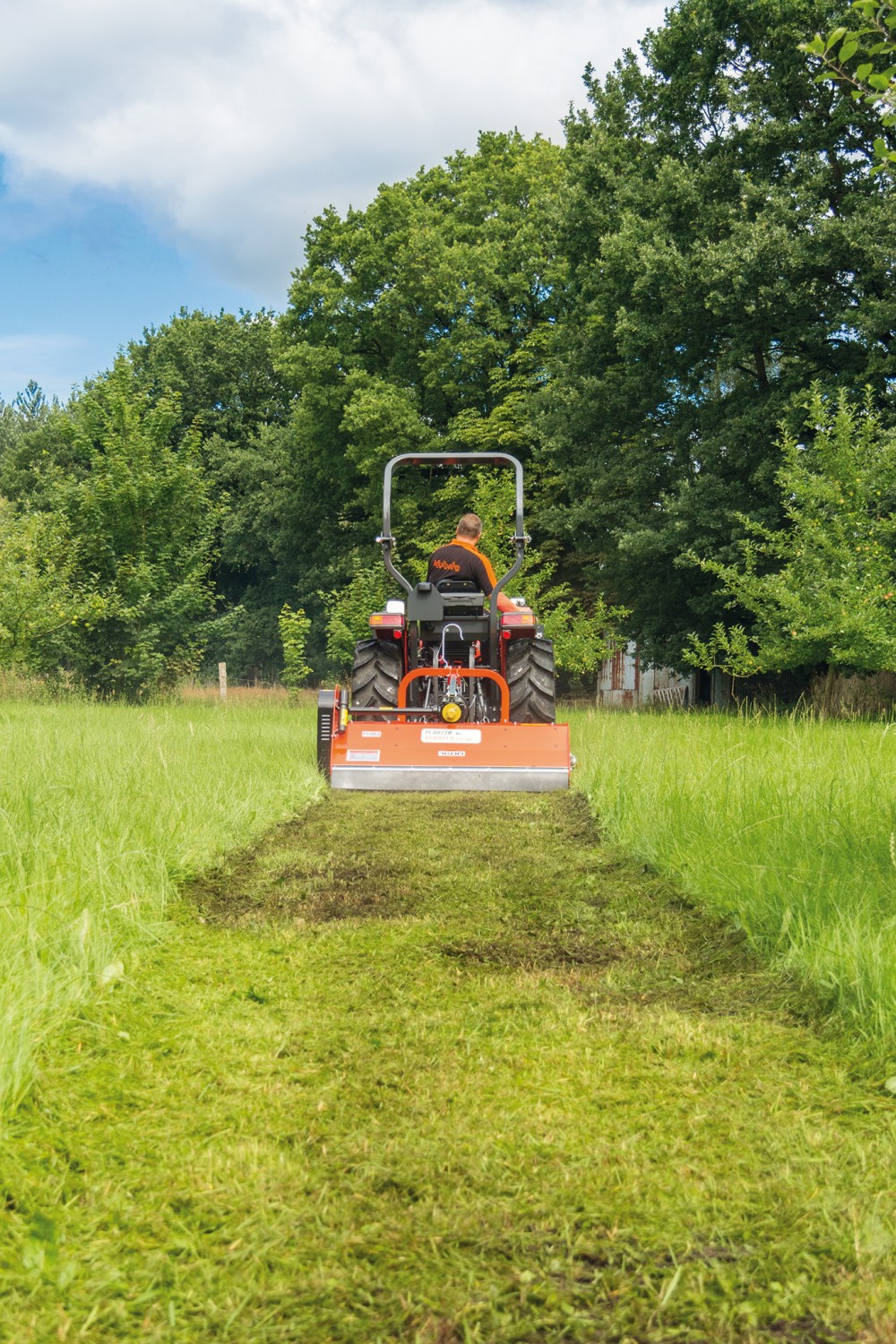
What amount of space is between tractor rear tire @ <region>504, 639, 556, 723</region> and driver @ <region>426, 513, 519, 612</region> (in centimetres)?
56

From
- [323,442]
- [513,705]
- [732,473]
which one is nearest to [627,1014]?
[513,705]

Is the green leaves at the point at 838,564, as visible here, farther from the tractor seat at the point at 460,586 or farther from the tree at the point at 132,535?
the tree at the point at 132,535

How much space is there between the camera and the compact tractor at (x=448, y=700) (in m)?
7.09

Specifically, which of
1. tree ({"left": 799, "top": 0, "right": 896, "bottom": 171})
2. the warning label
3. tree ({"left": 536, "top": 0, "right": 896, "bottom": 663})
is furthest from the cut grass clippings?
tree ({"left": 536, "top": 0, "right": 896, "bottom": 663})

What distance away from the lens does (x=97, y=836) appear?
4.37m

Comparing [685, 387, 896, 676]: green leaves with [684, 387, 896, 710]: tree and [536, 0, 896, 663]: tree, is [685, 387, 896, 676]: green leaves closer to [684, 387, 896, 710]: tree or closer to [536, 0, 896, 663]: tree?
[684, 387, 896, 710]: tree

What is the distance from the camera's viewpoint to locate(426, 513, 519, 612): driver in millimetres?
8258

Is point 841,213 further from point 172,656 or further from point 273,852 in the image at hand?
point 273,852

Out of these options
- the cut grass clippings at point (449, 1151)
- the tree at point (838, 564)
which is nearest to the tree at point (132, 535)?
the tree at point (838, 564)

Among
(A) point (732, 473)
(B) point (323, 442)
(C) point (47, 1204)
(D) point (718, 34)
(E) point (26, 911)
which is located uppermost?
(D) point (718, 34)

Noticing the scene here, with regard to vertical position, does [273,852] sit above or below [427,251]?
below

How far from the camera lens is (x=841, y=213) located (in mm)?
15258

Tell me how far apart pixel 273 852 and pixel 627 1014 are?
252cm

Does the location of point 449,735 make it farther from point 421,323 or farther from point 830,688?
point 421,323
